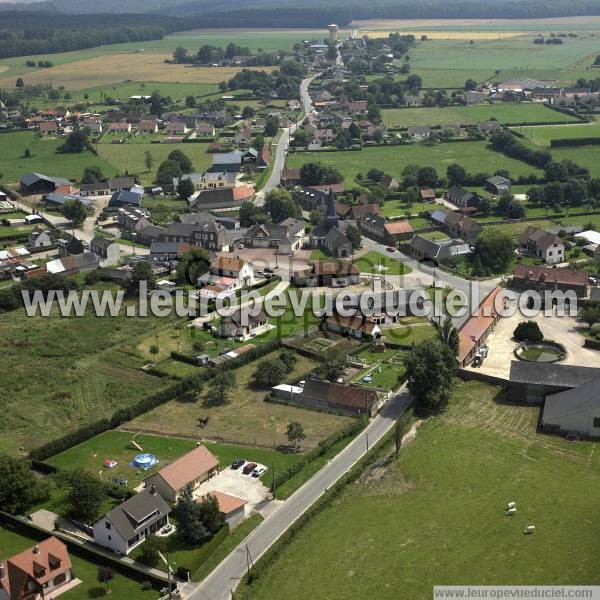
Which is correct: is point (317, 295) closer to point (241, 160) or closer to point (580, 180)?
point (580, 180)

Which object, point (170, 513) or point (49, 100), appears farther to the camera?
point (49, 100)

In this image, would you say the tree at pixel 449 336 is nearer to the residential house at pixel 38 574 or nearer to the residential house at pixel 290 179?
the residential house at pixel 38 574

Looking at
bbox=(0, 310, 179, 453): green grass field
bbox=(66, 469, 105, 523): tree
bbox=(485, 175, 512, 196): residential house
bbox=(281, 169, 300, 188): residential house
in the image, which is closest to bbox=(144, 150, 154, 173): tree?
bbox=(281, 169, 300, 188): residential house

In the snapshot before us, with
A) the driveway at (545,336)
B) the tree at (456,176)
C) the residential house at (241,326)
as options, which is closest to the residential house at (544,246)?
the driveway at (545,336)

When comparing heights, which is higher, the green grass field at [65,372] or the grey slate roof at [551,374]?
the grey slate roof at [551,374]

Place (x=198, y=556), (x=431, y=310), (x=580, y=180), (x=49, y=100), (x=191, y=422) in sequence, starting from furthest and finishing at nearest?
(x=49, y=100) → (x=580, y=180) → (x=431, y=310) → (x=191, y=422) → (x=198, y=556)

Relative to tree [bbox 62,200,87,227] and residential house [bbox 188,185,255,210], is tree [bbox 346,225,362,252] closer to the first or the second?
residential house [bbox 188,185,255,210]

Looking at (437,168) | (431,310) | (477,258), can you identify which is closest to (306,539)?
(431,310)
